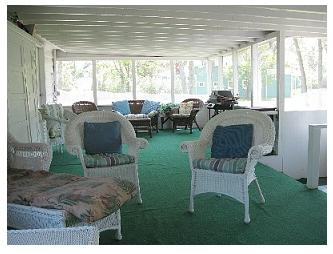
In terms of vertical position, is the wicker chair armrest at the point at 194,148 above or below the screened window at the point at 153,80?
below

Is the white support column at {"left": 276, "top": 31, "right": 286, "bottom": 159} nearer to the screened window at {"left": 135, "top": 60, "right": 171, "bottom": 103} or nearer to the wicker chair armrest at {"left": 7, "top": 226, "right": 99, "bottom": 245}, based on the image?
the screened window at {"left": 135, "top": 60, "right": 171, "bottom": 103}

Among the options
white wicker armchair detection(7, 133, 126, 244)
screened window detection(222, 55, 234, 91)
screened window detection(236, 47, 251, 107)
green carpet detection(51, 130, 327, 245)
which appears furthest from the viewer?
screened window detection(222, 55, 234, 91)

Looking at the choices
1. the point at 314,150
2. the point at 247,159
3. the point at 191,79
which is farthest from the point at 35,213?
the point at 191,79

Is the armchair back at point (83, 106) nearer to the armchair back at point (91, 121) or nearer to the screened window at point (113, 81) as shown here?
the screened window at point (113, 81)

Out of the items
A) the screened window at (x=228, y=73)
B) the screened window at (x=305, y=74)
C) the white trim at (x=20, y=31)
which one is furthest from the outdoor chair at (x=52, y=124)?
the screened window at (x=228, y=73)

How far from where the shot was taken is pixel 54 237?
173 cm

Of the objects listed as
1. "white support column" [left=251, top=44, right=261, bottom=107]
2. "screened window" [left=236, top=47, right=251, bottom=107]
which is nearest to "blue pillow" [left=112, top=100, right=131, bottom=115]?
"screened window" [left=236, top=47, right=251, bottom=107]

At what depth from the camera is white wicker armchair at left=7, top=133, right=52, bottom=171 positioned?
325 cm

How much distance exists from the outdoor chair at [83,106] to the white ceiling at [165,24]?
1.70m

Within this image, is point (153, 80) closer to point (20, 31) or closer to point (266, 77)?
point (266, 77)

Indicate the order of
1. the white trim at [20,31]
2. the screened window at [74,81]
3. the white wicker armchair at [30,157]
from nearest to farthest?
1. the white wicker armchair at [30,157]
2. the white trim at [20,31]
3. the screened window at [74,81]

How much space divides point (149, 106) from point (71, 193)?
8.40m

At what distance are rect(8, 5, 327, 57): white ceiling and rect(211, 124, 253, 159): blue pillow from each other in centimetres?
177

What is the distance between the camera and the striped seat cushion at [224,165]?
3.45 m
